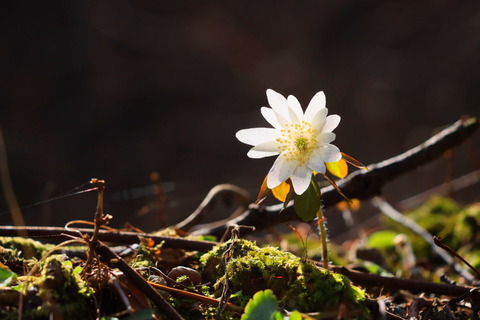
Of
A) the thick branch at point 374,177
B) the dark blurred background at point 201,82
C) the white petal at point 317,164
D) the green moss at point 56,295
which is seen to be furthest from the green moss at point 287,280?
the dark blurred background at point 201,82

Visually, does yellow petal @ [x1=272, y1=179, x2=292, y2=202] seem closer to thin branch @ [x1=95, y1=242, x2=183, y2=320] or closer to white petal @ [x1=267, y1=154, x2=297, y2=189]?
white petal @ [x1=267, y1=154, x2=297, y2=189]

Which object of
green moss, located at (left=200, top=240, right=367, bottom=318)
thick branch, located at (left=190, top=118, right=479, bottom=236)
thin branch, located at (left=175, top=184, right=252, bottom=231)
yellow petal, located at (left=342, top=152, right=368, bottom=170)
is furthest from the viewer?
thin branch, located at (left=175, top=184, right=252, bottom=231)

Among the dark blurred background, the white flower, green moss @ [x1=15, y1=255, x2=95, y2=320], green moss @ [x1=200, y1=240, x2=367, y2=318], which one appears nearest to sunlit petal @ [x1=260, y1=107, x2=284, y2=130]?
the white flower

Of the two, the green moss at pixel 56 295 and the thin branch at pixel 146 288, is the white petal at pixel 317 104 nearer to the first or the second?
the thin branch at pixel 146 288

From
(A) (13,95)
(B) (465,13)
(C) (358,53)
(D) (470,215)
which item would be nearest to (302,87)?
(C) (358,53)

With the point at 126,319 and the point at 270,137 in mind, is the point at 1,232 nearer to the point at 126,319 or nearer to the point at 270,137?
the point at 126,319
